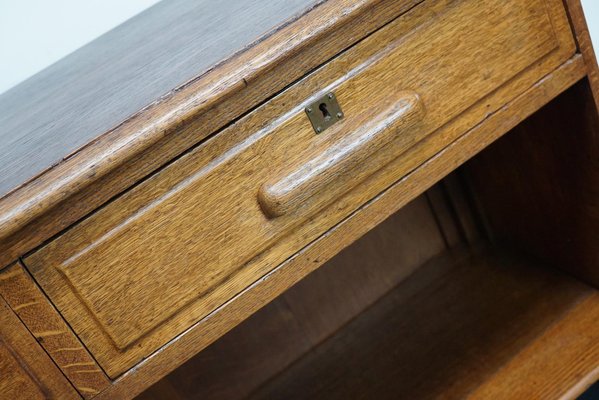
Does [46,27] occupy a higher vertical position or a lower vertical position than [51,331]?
higher

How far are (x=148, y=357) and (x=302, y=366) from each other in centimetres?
56

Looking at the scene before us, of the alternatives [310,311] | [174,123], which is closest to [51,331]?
[174,123]

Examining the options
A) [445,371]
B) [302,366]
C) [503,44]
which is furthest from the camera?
[302,366]

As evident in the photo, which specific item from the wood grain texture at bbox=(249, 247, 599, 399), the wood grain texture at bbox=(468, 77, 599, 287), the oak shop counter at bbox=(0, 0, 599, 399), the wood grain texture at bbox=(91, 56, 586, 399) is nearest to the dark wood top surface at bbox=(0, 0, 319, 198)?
the oak shop counter at bbox=(0, 0, 599, 399)

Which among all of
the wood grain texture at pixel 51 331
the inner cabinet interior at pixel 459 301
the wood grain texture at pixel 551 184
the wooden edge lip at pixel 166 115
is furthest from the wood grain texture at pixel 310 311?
the wooden edge lip at pixel 166 115

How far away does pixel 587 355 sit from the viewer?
33.0 inches

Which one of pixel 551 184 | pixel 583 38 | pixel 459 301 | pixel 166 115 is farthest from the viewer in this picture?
pixel 459 301

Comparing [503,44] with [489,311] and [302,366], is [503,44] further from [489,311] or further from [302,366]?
[302,366]

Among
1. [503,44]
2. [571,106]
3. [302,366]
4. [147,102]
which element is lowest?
[302,366]

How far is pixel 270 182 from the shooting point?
555 millimetres

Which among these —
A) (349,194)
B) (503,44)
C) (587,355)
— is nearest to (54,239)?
(349,194)

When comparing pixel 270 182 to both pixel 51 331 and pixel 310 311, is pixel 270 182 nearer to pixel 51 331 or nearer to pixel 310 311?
pixel 51 331

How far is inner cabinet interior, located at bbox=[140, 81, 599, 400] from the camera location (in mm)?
856

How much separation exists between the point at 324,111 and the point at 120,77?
0.21 metres
